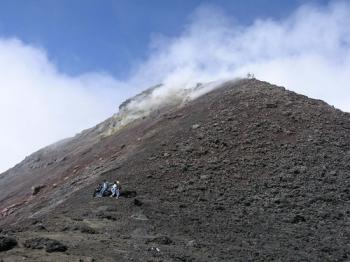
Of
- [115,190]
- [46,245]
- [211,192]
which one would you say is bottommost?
[46,245]

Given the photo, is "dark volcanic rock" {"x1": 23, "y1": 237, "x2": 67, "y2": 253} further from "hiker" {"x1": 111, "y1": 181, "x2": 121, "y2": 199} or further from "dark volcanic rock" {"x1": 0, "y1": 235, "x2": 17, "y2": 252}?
"hiker" {"x1": 111, "y1": 181, "x2": 121, "y2": 199}

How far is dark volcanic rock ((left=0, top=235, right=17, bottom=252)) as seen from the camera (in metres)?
16.9

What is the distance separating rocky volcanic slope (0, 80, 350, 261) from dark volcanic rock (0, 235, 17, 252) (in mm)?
43

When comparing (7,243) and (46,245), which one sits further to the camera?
(46,245)

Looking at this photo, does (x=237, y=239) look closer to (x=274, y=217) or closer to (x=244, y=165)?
(x=274, y=217)

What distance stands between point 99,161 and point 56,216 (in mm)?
16534

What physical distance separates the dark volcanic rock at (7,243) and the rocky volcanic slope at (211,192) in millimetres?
43

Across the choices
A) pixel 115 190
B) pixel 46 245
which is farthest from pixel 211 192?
pixel 46 245

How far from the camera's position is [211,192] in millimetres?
29484

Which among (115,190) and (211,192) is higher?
(115,190)

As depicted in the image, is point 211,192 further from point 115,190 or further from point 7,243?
point 7,243

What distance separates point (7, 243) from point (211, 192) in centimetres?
1437

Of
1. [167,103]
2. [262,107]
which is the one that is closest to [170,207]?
[262,107]

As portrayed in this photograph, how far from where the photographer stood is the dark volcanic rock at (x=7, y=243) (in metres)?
16.9
